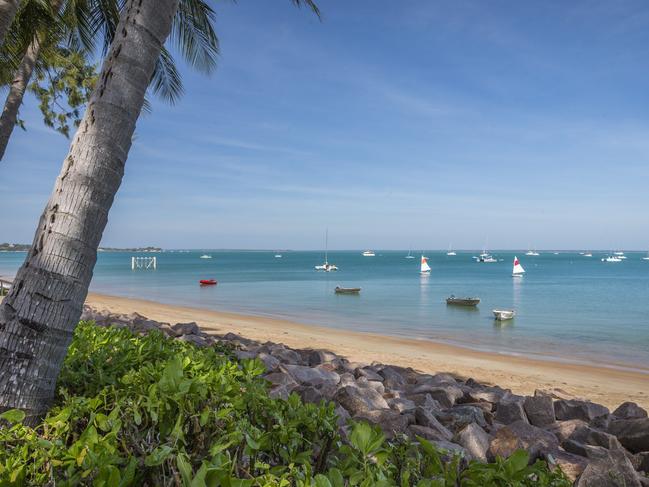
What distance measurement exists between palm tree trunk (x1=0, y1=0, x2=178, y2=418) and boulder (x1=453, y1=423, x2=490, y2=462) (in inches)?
101

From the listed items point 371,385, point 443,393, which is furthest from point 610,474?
point 371,385

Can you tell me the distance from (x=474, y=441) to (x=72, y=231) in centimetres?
287

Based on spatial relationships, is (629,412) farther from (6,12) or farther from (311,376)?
(6,12)

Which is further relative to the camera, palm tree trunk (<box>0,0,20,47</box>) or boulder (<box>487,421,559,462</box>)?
palm tree trunk (<box>0,0,20,47</box>)

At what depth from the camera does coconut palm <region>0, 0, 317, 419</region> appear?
2287 millimetres

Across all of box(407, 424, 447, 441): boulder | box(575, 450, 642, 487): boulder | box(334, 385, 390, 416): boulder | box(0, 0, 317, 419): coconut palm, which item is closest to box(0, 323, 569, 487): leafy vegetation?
box(0, 0, 317, 419): coconut palm

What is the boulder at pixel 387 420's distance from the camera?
131 inches

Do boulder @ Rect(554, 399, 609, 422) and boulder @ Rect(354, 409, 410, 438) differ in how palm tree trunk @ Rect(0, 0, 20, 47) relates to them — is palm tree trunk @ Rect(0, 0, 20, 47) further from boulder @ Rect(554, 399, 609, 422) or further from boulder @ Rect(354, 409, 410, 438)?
boulder @ Rect(554, 399, 609, 422)

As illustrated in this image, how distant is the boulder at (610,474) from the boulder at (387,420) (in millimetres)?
1215

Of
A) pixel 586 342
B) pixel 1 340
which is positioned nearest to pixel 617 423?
pixel 1 340

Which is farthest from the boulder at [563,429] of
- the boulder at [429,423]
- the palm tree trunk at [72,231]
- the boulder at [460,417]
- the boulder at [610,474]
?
the palm tree trunk at [72,231]

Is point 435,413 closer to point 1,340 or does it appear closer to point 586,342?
point 1,340

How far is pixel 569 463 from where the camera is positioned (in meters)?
3.15

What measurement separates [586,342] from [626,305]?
18.4 m
